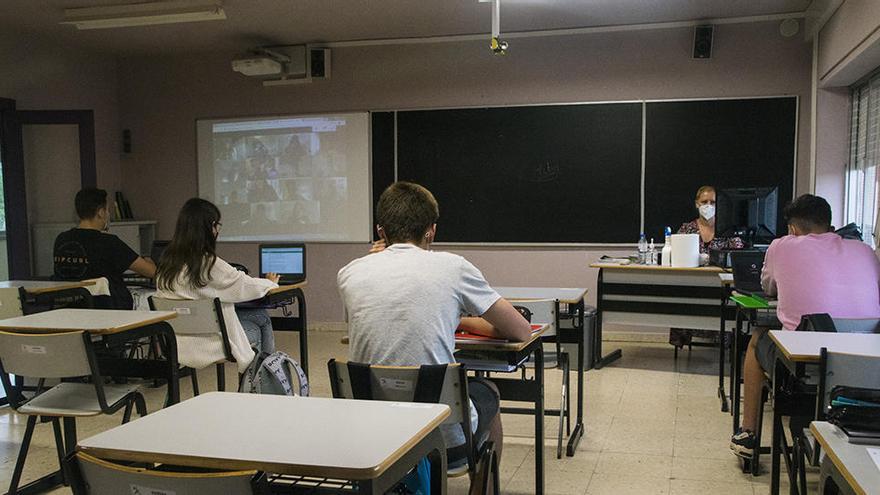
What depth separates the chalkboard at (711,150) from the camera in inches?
224

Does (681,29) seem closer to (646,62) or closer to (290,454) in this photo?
(646,62)

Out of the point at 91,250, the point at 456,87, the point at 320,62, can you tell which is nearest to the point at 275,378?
the point at 91,250

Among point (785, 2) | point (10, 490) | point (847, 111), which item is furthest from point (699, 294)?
point (10, 490)

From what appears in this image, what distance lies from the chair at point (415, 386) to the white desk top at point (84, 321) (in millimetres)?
1100

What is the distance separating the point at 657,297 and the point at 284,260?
2.61 metres

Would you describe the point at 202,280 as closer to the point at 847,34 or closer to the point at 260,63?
the point at 260,63

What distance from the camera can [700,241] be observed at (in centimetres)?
540

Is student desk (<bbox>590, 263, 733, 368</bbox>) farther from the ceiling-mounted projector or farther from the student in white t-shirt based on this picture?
the ceiling-mounted projector

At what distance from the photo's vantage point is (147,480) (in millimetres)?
1218

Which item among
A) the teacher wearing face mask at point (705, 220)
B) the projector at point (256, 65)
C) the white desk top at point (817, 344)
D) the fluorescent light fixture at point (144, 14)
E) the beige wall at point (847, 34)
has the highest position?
the fluorescent light fixture at point (144, 14)

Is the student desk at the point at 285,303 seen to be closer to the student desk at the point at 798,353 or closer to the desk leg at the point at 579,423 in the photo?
the desk leg at the point at 579,423

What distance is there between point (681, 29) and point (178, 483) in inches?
Result: 223

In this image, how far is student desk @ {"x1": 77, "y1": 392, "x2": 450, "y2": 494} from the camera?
1.24m

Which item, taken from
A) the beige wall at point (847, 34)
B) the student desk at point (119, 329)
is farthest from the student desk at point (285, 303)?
the beige wall at point (847, 34)
